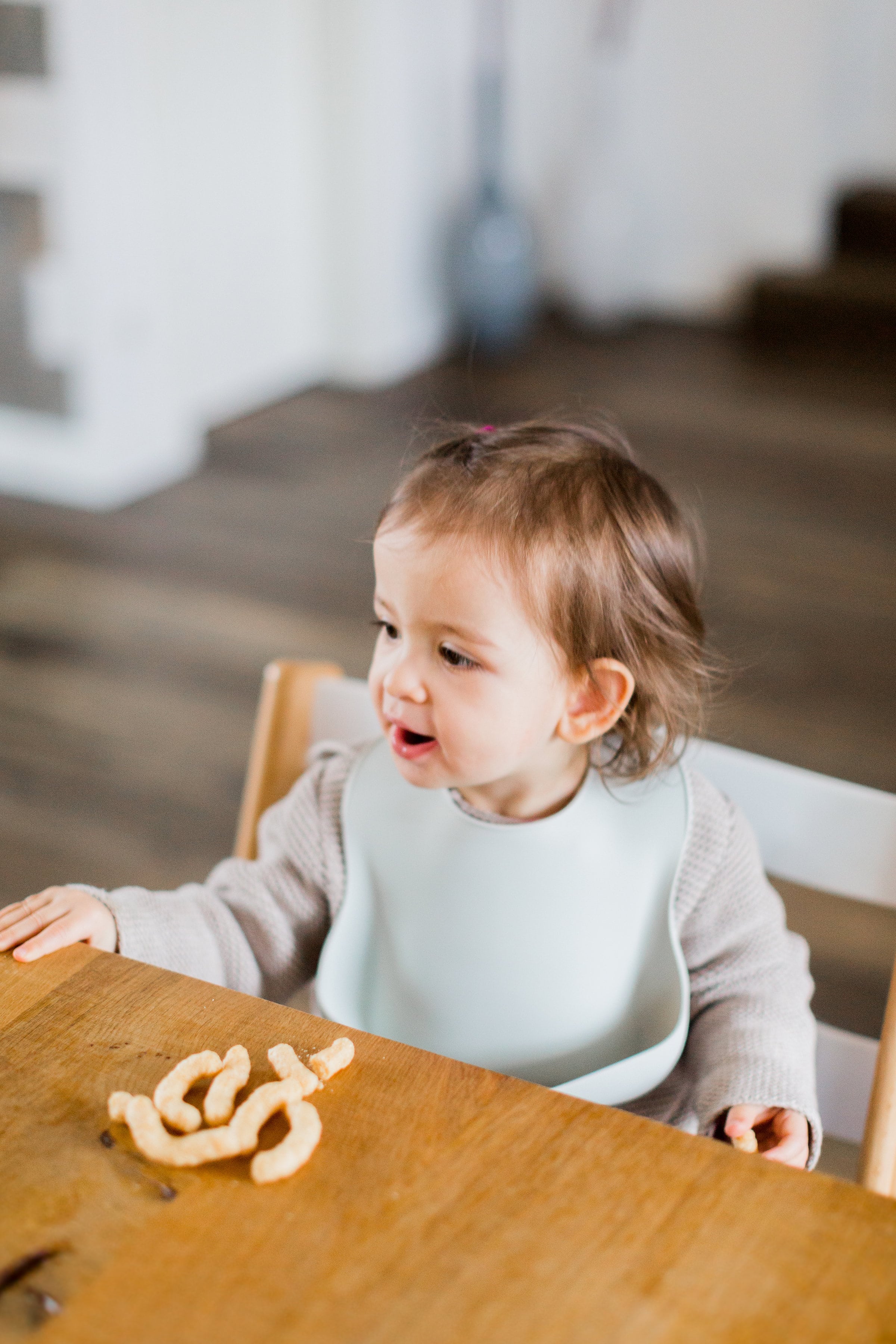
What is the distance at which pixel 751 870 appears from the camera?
92 centimetres

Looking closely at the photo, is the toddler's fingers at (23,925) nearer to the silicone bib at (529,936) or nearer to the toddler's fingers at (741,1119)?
the silicone bib at (529,936)

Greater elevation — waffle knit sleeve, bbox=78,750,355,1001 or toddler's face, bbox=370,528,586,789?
toddler's face, bbox=370,528,586,789

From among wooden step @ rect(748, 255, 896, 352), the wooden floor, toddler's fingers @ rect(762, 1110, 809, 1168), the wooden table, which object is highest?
the wooden table

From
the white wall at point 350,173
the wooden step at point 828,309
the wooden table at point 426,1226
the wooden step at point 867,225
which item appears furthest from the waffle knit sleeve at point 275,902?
the wooden step at point 867,225

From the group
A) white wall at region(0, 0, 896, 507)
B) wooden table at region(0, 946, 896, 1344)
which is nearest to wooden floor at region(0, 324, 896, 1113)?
white wall at region(0, 0, 896, 507)

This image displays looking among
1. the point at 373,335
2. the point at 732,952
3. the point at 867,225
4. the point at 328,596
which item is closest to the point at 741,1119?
the point at 732,952

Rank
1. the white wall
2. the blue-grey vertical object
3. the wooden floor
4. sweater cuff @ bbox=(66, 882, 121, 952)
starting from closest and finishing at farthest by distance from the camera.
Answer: sweater cuff @ bbox=(66, 882, 121, 952)
the wooden floor
the white wall
the blue-grey vertical object

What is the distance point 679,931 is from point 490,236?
12.9 feet

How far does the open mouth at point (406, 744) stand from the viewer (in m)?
0.86

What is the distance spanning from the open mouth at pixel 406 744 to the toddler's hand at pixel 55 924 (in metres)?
0.20

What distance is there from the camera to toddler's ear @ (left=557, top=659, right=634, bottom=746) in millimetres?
901

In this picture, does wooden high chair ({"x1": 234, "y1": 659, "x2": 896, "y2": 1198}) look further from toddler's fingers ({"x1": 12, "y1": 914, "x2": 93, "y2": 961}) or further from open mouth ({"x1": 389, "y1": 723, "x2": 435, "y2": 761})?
toddler's fingers ({"x1": 12, "y1": 914, "x2": 93, "y2": 961})

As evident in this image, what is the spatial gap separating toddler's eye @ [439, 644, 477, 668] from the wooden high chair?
19 cm

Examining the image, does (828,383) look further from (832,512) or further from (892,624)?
(892,624)
